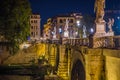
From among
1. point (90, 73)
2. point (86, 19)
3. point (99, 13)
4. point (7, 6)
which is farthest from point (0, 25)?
point (86, 19)

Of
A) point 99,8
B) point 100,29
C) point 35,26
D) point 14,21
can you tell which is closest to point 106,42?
point 99,8

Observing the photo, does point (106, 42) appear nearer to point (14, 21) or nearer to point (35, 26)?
point (14, 21)

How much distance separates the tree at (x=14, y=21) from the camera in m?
26.2

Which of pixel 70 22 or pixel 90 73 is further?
pixel 70 22

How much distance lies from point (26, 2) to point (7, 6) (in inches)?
112

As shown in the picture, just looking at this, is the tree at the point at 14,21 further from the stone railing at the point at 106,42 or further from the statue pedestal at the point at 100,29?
the stone railing at the point at 106,42

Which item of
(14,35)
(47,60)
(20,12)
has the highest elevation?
(20,12)

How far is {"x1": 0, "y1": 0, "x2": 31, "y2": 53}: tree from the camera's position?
2620 centimetres

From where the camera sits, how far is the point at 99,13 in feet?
55.0

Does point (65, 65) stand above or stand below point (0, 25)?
below

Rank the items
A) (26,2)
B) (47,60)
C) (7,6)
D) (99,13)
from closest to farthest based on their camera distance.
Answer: (99,13) → (7,6) → (26,2) → (47,60)

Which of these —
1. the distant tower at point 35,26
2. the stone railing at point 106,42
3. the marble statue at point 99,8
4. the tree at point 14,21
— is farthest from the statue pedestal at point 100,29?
the distant tower at point 35,26

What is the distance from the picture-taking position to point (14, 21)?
2678 cm

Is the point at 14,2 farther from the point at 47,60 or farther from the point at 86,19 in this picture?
the point at 86,19
